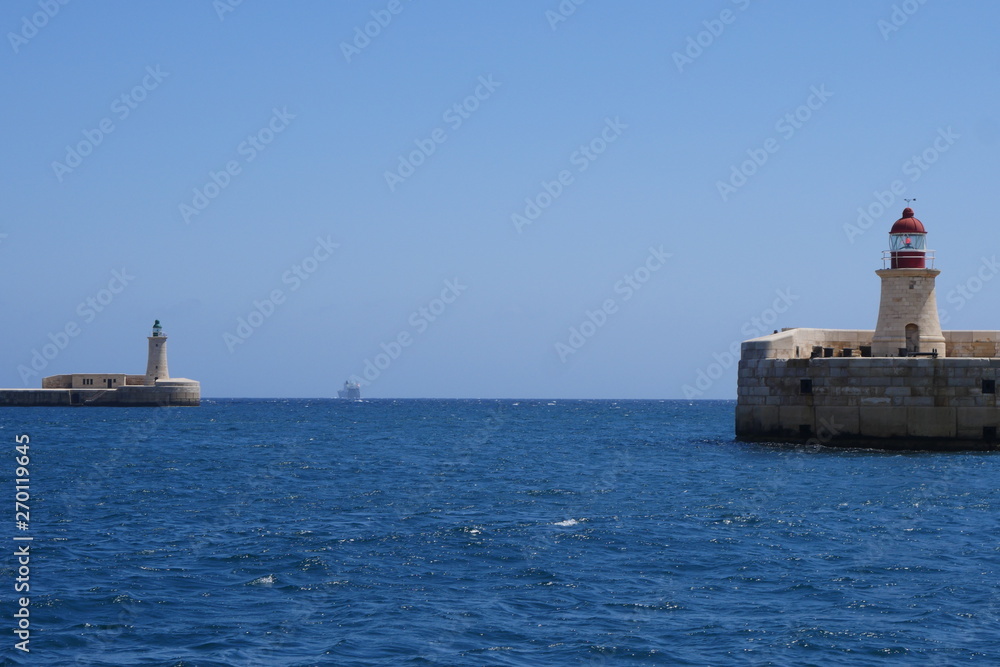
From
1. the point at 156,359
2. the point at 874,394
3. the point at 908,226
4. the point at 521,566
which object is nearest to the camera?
the point at 521,566

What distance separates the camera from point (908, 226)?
1615 inches

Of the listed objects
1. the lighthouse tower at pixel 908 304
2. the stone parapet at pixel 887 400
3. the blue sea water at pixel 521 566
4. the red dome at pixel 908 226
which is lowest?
the blue sea water at pixel 521 566

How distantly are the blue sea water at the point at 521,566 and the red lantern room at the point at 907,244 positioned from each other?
8.56 metres

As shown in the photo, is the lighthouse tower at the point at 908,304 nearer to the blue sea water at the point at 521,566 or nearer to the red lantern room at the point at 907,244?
the red lantern room at the point at 907,244

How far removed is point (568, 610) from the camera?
15.4 m

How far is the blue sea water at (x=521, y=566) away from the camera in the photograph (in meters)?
13.7

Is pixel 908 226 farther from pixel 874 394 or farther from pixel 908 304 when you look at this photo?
pixel 874 394

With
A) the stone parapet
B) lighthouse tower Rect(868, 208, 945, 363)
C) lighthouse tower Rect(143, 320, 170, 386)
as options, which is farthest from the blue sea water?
lighthouse tower Rect(143, 320, 170, 386)

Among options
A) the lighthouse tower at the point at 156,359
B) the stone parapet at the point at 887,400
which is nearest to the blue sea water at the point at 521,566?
the stone parapet at the point at 887,400

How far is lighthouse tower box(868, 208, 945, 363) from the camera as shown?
40094mm

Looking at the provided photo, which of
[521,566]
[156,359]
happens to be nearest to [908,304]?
[521,566]

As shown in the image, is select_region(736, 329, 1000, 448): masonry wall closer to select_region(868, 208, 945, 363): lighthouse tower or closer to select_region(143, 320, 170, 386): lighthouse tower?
select_region(868, 208, 945, 363): lighthouse tower

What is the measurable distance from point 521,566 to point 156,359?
9535 centimetres

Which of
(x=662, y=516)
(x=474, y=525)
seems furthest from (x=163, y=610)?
(x=662, y=516)
